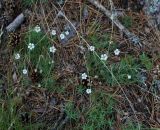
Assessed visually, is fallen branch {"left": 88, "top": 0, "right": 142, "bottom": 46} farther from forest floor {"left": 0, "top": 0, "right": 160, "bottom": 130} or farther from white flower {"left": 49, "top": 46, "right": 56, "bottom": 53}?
white flower {"left": 49, "top": 46, "right": 56, "bottom": 53}

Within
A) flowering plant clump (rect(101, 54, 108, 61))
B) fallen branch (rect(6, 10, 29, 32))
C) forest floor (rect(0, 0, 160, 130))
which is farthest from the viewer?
fallen branch (rect(6, 10, 29, 32))

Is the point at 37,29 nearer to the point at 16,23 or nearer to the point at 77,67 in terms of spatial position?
the point at 16,23

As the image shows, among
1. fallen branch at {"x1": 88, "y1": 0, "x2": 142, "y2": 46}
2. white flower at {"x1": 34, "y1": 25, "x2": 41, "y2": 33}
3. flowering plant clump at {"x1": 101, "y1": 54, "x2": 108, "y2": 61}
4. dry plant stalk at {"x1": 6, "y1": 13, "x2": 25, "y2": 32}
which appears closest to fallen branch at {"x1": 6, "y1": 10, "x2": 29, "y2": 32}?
dry plant stalk at {"x1": 6, "y1": 13, "x2": 25, "y2": 32}

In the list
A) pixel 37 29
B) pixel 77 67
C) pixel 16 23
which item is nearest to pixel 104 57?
pixel 77 67

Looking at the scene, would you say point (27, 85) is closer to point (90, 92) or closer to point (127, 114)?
point (90, 92)

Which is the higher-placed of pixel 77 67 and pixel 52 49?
pixel 52 49

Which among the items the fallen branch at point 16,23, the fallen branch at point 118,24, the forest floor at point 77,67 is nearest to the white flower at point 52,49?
the forest floor at point 77,67

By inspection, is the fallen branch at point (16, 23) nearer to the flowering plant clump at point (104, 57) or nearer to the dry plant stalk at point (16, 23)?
the dry plant stalk at point (16, 23)

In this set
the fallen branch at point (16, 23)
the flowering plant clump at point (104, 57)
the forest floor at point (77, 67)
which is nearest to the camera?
the forest floor at point (77, 67)
